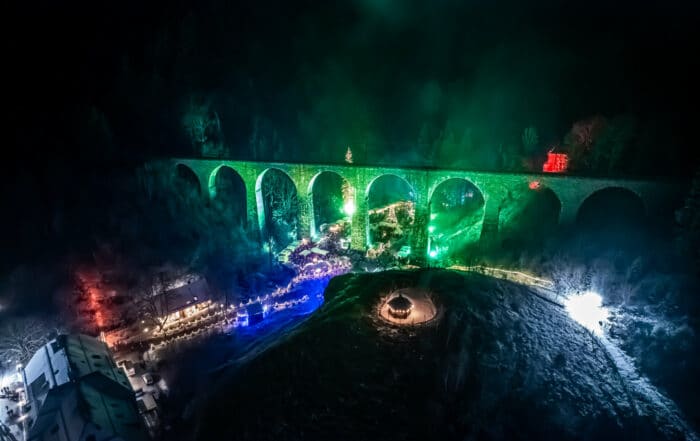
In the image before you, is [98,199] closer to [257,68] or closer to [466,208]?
[257,68]

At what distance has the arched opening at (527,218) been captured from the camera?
124 feet

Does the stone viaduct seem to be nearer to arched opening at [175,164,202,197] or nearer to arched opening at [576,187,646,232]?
arched opening at [175,164,202,197]

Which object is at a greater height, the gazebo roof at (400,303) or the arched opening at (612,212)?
the arched opening at (612,212)

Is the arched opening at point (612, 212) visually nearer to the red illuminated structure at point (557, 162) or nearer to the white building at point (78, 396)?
the red illuminated structure at point (557, 162)

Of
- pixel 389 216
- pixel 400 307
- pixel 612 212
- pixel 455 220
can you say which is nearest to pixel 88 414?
pixel 400 307

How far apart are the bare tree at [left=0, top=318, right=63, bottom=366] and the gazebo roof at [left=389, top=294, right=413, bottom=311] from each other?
25.4 metres

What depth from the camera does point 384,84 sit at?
7188 cm

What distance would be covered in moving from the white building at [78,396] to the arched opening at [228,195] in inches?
1019

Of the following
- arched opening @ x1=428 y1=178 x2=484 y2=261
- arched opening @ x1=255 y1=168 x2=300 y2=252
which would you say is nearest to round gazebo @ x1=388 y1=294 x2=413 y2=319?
arched opening @ x1=428 y1=178 x2=484 y2=261

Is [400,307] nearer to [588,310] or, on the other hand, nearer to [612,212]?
[588,310]

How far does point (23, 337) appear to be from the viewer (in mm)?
27688

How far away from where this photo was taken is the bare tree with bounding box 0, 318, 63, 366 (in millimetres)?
27125

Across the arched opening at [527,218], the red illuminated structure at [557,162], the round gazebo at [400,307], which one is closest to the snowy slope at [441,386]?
the round gazebo at [400,307]

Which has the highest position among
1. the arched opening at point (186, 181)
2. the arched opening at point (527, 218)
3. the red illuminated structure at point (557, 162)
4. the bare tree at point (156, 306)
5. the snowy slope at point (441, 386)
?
the red illuminated structure at point (557, 162)
